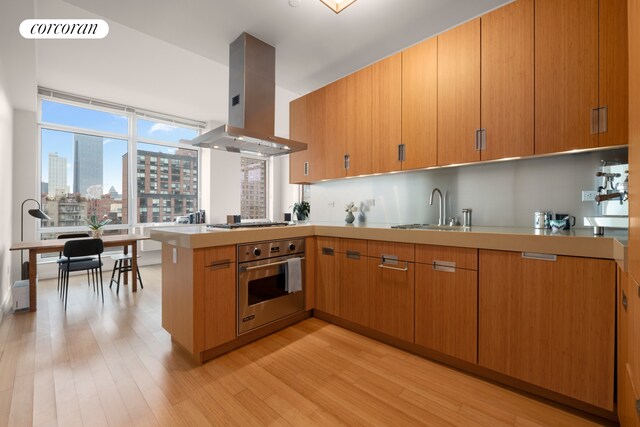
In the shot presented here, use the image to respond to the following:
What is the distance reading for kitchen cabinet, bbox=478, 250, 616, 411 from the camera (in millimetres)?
1367

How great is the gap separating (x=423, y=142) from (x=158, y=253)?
18.1ft

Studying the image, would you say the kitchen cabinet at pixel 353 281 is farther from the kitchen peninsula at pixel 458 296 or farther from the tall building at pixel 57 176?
the tall building at pixel 57 176

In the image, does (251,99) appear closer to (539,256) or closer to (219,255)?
(219,255)

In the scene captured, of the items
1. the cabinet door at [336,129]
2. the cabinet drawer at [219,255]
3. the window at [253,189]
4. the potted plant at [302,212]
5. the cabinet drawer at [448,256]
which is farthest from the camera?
the window at [253,189]

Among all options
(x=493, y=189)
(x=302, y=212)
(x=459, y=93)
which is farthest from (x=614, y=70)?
(x=302, y=212)

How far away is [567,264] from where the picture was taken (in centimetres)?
145

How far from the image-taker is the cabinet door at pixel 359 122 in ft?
9.01

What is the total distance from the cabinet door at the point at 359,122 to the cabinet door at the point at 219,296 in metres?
1.54

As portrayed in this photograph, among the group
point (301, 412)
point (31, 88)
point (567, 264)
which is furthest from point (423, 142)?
point (31, 88)

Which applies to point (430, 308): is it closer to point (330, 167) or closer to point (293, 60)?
point (330, 167)

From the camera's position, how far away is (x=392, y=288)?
214cm

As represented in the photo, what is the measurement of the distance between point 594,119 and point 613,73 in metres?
0.26

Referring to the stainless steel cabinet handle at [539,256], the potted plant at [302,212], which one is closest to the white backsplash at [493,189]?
the stainless steel cabinet handle at [539,256]

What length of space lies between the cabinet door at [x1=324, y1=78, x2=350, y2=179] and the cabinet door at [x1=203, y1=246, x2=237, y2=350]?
1516 mm
